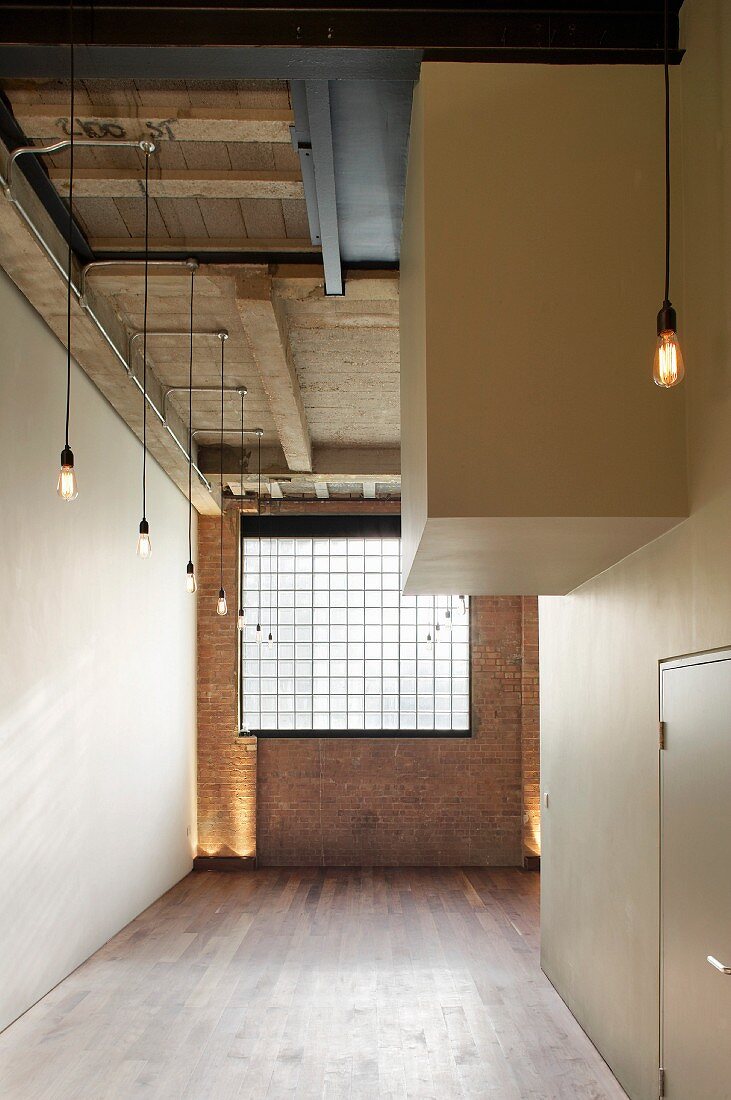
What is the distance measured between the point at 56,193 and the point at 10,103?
0.83 meters

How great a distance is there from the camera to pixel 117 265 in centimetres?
607

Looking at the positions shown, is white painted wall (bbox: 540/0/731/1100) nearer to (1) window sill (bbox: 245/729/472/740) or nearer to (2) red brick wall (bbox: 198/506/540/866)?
(2) red brick wall (bbox: 198/506/540/866)

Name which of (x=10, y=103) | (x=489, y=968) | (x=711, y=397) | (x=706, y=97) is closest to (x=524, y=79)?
(x=706, y=97)

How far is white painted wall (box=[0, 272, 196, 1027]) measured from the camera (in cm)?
575

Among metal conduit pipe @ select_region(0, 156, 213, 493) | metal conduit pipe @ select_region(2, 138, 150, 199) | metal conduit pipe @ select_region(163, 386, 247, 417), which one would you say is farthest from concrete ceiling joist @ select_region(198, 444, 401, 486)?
metal conduit pipe @ select_region(2, 138, 150, 199)

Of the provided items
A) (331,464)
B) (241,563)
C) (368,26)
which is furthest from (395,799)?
(368,26)

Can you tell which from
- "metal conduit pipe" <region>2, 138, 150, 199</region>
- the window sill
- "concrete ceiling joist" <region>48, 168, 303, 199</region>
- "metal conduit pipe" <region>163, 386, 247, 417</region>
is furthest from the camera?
the window sill

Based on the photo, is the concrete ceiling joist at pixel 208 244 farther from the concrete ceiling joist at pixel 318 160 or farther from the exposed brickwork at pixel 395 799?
the exposed brickwork at pixel 395 799

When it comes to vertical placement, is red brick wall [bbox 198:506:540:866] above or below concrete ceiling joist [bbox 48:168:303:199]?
below

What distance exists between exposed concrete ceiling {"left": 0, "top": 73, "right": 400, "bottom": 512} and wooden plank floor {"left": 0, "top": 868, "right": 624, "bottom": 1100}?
397cm

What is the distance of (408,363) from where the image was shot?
476cm

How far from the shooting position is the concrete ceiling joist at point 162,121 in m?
4.57

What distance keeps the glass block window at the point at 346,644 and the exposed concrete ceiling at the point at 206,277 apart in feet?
8.18

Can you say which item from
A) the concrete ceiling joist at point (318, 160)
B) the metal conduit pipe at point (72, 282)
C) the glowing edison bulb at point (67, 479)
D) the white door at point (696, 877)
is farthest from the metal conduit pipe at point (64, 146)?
the white door at point (696, 877)
